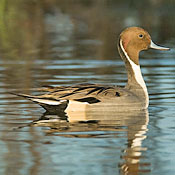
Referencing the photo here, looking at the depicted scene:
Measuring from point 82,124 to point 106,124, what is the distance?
0.27 meters

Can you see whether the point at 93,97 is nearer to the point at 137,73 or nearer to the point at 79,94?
the point at 79,94

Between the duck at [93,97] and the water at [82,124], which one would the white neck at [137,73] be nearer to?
the duck at [93,97]

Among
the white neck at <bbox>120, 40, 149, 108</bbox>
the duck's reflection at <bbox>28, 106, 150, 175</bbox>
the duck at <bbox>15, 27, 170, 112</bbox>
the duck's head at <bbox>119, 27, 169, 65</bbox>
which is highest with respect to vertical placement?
the duck's head at <bbox>119, 27, 169, 65</bbox>

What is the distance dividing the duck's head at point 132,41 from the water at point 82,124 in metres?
0.70

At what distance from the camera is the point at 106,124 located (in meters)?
8.82

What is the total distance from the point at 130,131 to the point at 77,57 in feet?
24.2

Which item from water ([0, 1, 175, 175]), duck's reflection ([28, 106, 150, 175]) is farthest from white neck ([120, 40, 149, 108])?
duck's reflection ([28, 106, 150, 175])

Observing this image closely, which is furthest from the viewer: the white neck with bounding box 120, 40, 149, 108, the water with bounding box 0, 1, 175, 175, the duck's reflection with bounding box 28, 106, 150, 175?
the white neck with bounding box 120, 40, 149, 108

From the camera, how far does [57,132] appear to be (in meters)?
8.35

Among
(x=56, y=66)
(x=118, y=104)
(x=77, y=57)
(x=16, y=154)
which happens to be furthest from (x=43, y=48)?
(x=16, y=154)

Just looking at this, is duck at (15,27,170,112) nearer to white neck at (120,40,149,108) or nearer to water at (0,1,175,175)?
white neck at (120,40,149,108)

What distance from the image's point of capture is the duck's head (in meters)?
10.3

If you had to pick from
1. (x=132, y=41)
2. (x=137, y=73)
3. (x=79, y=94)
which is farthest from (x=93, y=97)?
(x=132, y=41)

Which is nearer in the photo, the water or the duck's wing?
the water
